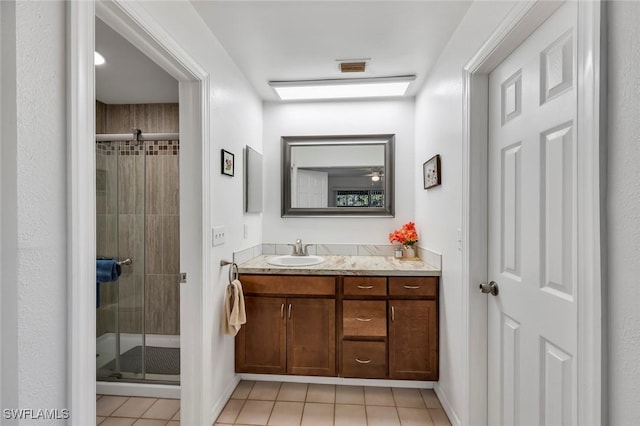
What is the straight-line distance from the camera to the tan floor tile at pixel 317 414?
75.8 inches

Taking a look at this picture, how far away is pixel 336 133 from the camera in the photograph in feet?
9.76

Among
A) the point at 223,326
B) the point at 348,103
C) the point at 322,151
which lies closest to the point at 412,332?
the point at 223,326

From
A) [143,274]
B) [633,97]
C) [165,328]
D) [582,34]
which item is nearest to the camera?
[633,97]

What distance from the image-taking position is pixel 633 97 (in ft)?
2.37

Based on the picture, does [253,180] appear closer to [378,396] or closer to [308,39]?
[308,39]

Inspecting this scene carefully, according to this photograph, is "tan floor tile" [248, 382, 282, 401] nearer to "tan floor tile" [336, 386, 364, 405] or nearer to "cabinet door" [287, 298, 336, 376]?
"cabinet door" [287, 298, 336, 376]

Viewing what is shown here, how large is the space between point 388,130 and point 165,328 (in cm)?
280

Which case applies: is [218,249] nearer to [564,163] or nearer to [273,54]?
[273,54]

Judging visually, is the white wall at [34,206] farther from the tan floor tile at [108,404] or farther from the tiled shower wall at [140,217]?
the tiled shower wall at [140,217]

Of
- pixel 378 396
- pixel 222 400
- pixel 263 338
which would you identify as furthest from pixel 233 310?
pixel 378 396

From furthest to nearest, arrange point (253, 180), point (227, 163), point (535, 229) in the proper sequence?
1. point (253, 180)
2. point (227, 163)
3. point (535, 229)

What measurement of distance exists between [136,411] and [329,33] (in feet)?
8.84

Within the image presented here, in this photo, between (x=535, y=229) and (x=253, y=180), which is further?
(x=253, y=180)

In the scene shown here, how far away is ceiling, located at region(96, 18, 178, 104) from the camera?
188 centimetres
